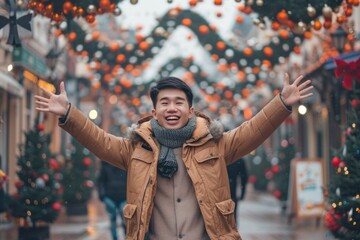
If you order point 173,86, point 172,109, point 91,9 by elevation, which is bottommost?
point 172,109

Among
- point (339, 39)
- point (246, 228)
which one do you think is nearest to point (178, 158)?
point (339, 39)

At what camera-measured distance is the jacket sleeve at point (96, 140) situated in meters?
5.86

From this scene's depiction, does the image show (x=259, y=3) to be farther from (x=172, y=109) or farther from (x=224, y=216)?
(x=224, y=216)

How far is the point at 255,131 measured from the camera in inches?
235

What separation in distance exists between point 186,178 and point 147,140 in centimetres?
37

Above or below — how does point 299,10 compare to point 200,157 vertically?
above

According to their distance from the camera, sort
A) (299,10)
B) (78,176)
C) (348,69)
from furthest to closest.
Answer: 1. (78,176)
2. (299,10)
3. (348,69)

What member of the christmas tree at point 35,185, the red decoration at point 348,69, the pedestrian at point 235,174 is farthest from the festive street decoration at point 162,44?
the red decoration at point 348,69

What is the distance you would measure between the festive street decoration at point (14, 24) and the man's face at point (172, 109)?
3.86 metres

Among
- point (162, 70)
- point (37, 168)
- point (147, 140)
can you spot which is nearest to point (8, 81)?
point (162, 70)

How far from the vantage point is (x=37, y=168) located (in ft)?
49.2

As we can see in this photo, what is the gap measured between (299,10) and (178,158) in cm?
524

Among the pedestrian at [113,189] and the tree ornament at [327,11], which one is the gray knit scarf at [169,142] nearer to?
the tree ornament at [327,11]

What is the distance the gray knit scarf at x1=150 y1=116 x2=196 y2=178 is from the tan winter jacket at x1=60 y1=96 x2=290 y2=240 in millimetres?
45
